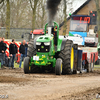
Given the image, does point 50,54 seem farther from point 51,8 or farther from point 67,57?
point 51,8

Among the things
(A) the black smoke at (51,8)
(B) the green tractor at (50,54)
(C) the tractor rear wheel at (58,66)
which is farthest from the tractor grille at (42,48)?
(A) the black smoke at (51,8)

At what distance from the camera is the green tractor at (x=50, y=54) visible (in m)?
13.2

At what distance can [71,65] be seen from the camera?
14.2m

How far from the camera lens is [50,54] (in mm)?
13492

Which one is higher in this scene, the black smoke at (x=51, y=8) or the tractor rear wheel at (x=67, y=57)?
the black smoke at (x=51, y=8)

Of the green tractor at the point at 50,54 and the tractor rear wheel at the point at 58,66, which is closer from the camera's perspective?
the tractor rear wheel at the point at 58,66

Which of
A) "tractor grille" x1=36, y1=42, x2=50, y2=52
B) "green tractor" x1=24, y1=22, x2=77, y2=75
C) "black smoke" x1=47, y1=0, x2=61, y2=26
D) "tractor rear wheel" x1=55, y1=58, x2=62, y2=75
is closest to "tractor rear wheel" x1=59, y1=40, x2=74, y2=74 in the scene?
"green tractor" x1=24, y1=22, x2=77, y2=75

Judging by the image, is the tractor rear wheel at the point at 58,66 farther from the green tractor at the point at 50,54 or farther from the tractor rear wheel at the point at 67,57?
Answer: the tractor rear wheel at the point at 67,57

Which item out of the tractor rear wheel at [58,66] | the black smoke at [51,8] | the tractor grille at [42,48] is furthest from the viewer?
the black smoke at [51,8]

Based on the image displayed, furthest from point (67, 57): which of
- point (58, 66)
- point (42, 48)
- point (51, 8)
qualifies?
point (51, 8)

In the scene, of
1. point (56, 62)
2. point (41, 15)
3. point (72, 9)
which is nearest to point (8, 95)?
point (56, 62)

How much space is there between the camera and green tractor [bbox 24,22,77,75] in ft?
43.3

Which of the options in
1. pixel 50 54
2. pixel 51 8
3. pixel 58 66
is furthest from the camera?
pixel 51 8

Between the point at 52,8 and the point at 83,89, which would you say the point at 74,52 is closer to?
the point at 52,8
